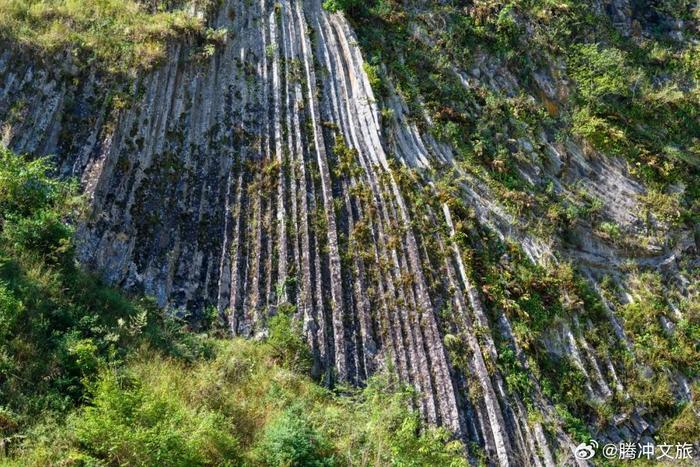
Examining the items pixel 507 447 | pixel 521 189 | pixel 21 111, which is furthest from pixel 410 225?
pixel 21 111

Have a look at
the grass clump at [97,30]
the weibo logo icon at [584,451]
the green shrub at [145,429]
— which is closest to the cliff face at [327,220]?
the weibo logo icon at [584,451]

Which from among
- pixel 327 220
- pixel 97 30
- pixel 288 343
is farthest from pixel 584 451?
pixel 97 30

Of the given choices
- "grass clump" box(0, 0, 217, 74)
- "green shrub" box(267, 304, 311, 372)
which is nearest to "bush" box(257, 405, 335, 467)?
"green shrub" box(267, 304, 311, 372)

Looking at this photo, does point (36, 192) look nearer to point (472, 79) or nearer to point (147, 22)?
point (147, 22)

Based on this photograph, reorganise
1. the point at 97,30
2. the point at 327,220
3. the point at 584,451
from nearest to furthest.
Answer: the point at 584,451
the point at 327,220
the point at 97,30

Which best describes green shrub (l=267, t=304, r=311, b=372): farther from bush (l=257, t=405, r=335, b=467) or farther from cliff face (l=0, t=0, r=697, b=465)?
bush (l=257, t=405, r=335, b=467)

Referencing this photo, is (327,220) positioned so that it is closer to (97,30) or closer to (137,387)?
(137,387)
